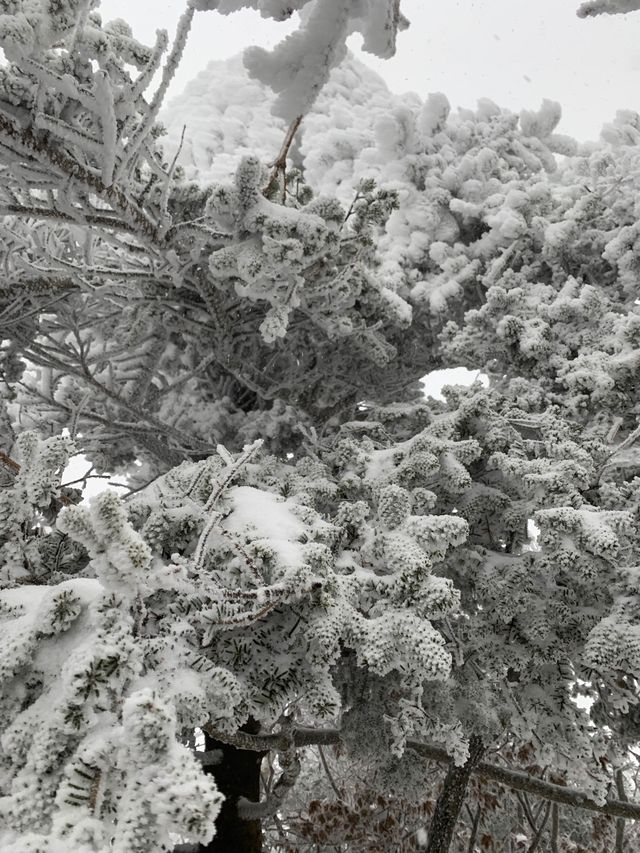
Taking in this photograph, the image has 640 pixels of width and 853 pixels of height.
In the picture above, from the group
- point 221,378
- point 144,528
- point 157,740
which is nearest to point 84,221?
point 144,528

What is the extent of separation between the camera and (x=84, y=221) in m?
2.86

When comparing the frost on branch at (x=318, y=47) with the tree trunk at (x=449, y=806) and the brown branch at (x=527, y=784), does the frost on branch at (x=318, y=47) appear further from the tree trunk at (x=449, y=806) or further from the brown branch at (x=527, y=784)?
the tree trunk at (x=449, y=806)

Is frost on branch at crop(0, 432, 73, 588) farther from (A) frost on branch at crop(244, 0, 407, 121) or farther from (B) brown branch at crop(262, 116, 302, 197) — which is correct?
(A) frost on branch at crop(244, 0, 407, 121)

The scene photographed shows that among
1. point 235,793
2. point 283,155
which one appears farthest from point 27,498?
point 235,793

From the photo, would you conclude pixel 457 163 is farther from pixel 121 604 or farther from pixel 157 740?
pixel 157 740

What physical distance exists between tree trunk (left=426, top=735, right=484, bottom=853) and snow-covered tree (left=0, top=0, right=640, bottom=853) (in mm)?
22

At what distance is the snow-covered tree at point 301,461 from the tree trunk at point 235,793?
0.02 metres

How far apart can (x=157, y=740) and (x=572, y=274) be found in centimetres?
518

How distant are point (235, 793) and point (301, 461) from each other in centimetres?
234

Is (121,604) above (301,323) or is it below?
above

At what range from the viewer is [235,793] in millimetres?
4184

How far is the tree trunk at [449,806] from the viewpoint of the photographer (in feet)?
15.4

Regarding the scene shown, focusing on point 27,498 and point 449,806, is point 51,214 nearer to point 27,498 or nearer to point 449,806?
point 27,498

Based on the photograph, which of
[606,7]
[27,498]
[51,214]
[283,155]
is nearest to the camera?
[606,7]
